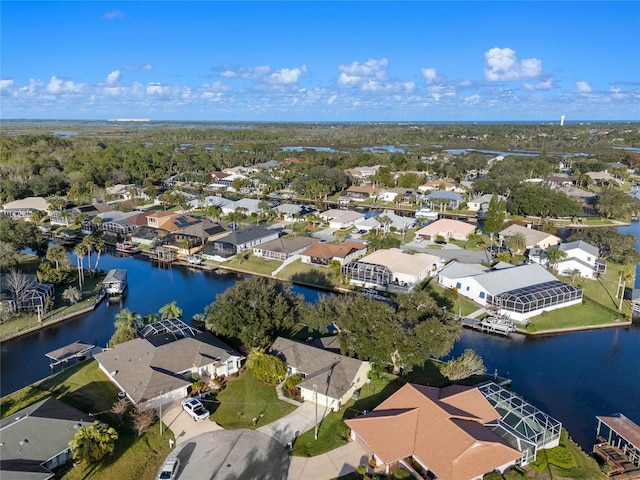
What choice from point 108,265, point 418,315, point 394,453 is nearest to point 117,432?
point 394,453

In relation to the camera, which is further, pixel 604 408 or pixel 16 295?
pixel 16 295

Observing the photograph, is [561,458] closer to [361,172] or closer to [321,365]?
[321,365]

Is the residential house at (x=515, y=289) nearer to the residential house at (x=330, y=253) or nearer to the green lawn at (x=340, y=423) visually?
the residential house at (x=330, y=253)

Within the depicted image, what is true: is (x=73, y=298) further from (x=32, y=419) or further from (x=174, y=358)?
(x=32, y=419)

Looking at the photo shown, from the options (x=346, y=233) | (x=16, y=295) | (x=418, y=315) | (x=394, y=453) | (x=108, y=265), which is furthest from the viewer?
(x=346, y=233)

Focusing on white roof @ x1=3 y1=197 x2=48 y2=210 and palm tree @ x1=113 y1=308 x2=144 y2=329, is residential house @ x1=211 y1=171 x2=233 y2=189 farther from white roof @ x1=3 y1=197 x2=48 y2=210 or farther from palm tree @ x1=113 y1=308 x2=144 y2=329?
palm tree @ x1=113 y1=308 x2=144 y2=329

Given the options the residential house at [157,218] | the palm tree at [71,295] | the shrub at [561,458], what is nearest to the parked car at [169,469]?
the shrub at [561,458]

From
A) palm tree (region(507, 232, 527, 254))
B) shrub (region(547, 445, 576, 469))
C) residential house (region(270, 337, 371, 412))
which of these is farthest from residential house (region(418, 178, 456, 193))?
shrub (region(547, 445, 576, 469))
